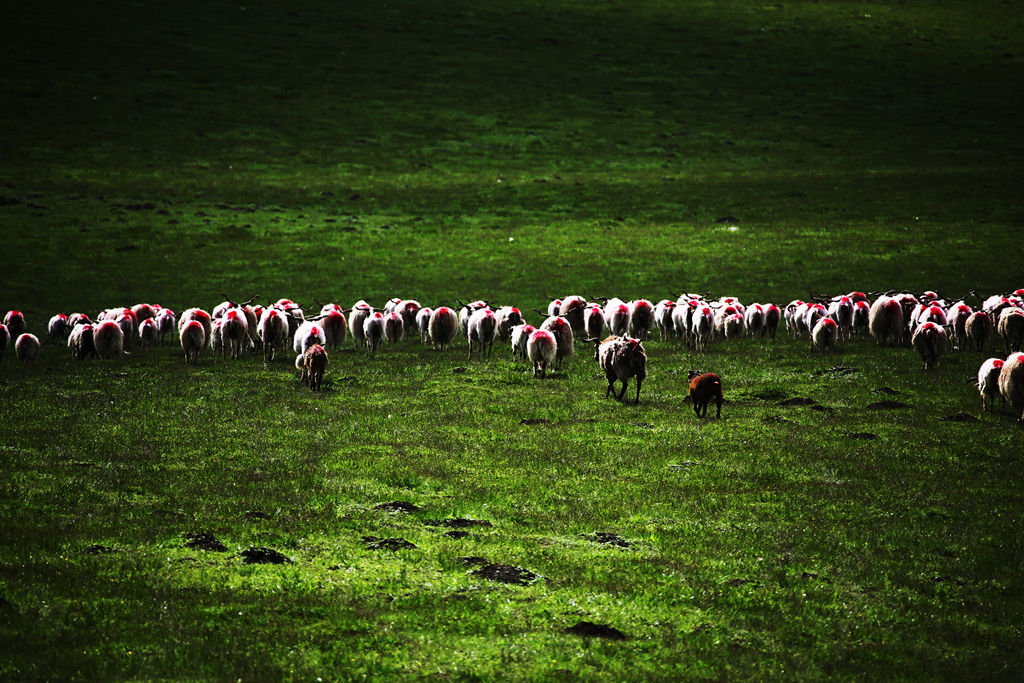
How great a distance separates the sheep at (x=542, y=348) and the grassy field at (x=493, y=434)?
2.24 ft

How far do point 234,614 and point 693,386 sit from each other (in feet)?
43.0

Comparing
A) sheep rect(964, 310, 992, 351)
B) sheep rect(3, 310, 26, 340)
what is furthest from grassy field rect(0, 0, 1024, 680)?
sheep rect(3, 310, 26, 340)

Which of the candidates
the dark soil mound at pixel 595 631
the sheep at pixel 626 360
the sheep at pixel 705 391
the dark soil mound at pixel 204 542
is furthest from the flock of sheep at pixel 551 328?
the dark soil mound at pixel 595 631

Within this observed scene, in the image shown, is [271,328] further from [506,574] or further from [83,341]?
[506,574]

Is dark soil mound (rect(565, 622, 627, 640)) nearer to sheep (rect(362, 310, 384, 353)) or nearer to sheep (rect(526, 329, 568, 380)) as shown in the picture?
sheep (rect(526, 329, 568, 380))

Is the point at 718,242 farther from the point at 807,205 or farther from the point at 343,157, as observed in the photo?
the point at 343,157

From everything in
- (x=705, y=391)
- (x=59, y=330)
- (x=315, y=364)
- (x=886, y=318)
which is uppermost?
(x=886, y=318)

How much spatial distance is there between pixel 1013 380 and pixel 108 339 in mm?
26735

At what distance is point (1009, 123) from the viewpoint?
84.5 meters

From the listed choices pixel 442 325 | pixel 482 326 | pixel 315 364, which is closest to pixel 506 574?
pixel 315 364

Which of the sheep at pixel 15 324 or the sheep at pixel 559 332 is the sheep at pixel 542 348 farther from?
the sheep at pixel 15 324

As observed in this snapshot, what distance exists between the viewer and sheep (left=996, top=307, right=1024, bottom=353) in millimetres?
28094

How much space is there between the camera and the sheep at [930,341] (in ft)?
85.0

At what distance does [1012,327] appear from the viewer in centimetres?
2827
